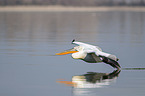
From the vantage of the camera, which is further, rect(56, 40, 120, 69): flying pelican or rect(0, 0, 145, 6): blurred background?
rect(0, 0, 145, 6): blurred background

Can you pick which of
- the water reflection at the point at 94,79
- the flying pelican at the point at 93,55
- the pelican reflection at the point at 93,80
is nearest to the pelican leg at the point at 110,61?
the flying pelican at the point at 93,55

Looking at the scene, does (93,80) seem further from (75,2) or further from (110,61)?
(75,2)

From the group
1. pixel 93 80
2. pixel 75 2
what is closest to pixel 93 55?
pixel 93 80

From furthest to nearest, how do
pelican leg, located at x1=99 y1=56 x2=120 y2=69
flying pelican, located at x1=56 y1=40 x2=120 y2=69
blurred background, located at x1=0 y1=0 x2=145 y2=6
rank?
blurred background, located at x1=0 y1=0 x2=145 y2=6 → pelican leg, located at x1=99 y1=56 x2=120 y2=69 → flying pelican, located at x1=56 y1=40 x2=120 y2=69

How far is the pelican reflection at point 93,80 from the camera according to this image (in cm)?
1057

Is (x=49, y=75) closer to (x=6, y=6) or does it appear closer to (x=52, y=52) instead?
(x=52, y=52)

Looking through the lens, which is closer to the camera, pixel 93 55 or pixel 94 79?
pixel 94 79

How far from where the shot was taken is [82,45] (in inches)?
498

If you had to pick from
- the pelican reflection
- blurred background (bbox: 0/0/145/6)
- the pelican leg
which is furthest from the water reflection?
blurred background (bbox: 0/0/145/6)

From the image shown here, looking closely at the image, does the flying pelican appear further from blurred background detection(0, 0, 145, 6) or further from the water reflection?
blurred background detection(0, 0, 145, 6)

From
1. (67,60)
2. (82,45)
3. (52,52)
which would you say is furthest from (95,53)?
(52,52)

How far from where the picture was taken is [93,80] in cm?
1113

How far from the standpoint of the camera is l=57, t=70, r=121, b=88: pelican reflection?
416 inches

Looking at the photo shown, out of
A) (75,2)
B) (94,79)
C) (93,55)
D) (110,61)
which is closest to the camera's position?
Result: (94,79)
